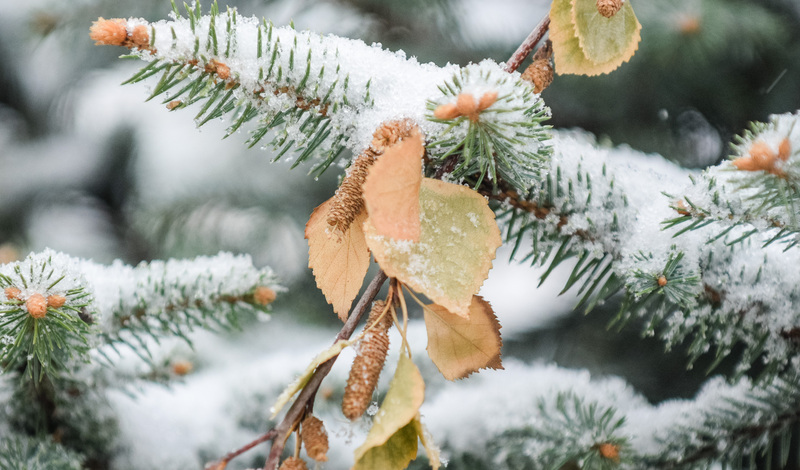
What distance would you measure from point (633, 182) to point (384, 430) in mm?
238

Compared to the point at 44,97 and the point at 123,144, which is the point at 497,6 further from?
the point at 44,97

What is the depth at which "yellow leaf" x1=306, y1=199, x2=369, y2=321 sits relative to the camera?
0.24 metres

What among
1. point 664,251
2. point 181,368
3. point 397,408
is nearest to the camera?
point 397,408

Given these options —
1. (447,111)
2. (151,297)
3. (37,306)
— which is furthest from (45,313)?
(447,111)

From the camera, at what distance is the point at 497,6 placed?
2.54 ft

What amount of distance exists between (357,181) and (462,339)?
82 mm

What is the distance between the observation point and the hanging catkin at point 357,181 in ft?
0.73

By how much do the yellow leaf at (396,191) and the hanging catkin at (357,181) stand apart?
24 millimetres

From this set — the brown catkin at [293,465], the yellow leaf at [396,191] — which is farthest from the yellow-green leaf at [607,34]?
the brown catkin at [293,465]

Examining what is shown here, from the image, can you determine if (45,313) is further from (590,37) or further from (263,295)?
(590,37)

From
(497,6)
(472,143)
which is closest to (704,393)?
(472,143)

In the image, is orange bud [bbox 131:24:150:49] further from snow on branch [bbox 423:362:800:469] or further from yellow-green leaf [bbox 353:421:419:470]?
snow on branch [bbox 423:362:800:469]

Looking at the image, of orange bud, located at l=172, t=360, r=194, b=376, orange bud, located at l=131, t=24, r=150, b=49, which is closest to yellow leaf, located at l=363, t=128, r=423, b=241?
orange bud, located at l=131, t=24, r=150, b=49

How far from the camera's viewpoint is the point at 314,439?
20cm
